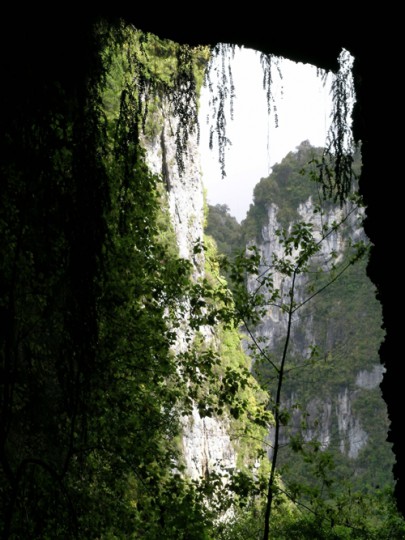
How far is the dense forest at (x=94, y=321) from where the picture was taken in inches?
64.9

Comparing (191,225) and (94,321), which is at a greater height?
(191,225)

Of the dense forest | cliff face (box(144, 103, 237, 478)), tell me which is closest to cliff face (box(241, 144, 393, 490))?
cliff face (box(144, 103, 237, 478))

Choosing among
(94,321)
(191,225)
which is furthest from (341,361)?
(94,321)

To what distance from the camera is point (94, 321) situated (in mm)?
1684

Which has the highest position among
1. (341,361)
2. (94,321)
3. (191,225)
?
(341,361)

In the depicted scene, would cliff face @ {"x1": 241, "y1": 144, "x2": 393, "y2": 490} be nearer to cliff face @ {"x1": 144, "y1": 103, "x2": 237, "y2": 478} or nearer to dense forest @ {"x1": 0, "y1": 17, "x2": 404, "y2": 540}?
cliff face @ {"x1": 144, "y1": 103, "x2": 237, "y2": 478}

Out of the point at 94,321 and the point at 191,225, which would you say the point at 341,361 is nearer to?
the point at 191,225

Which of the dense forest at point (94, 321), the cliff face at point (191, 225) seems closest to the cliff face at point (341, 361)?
the cliff face at point (191, 225)

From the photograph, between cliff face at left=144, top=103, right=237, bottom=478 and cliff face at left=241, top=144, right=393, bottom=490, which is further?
cliff face at left=241, top=144, right=393, bottom=490

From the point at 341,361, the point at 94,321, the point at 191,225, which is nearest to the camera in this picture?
the point at 94,321

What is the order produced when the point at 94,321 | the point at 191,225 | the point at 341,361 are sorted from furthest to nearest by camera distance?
the point at 341,361
the point at 191,225
the point at 94,321

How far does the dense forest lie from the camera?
5.41ft

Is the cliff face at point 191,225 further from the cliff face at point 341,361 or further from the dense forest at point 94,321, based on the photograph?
the cliff face at point 341,361

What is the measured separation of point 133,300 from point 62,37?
9.79 ft
